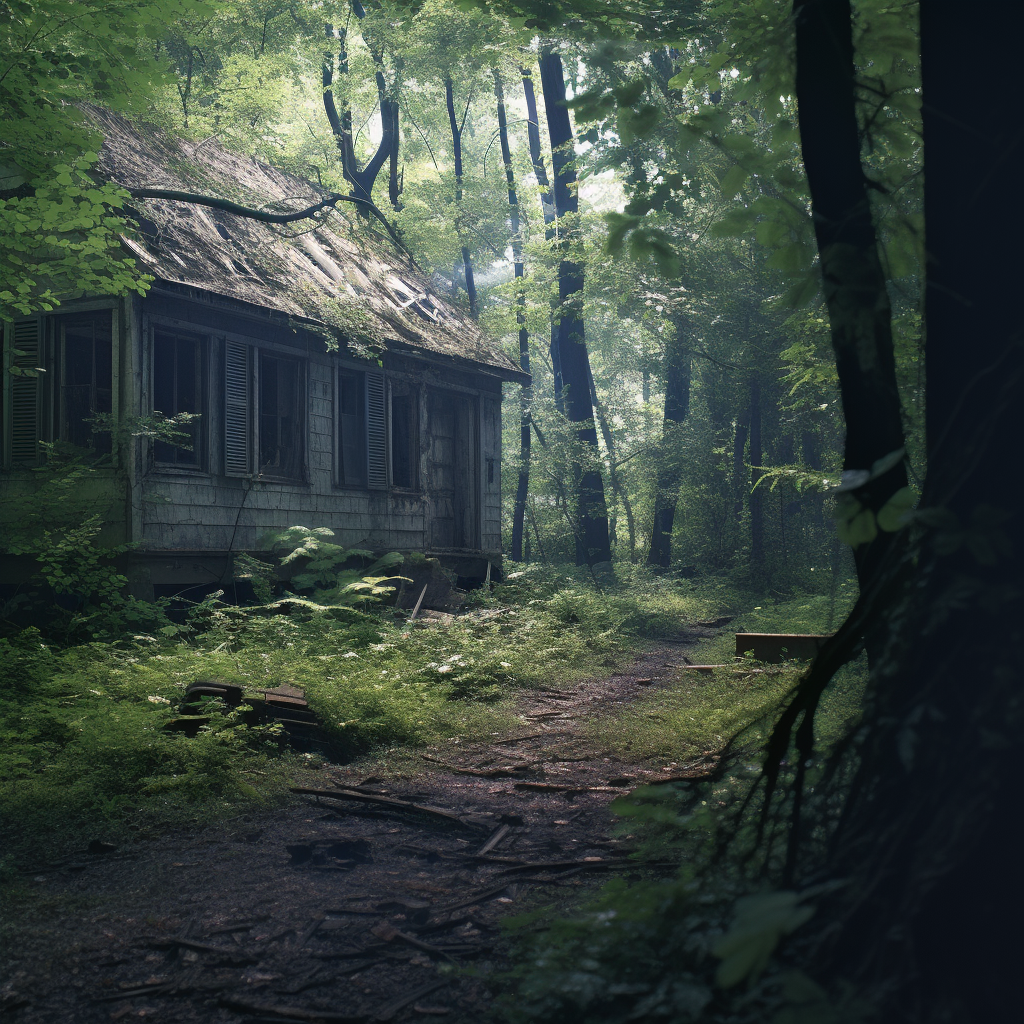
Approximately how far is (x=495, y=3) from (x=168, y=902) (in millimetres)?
5808

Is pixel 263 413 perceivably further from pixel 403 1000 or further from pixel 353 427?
pixel 403 1000

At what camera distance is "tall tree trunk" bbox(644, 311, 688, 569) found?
963 inches

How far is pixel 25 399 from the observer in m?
11.5

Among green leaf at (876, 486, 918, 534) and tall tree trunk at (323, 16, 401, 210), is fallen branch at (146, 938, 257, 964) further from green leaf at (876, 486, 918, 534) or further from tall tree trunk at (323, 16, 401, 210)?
tall tree trunk at (323, 16, 401, 210)

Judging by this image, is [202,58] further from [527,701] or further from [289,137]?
[527,701]

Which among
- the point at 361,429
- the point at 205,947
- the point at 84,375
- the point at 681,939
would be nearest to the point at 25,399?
the point at 84,375

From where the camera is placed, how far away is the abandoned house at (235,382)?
11156 millimetres

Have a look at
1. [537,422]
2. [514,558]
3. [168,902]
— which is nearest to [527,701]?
[168,902]

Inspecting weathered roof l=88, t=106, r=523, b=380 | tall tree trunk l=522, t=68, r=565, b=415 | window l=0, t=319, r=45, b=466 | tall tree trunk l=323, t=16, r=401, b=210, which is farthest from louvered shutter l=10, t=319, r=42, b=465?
tall tree trunk l=522, t=68, r=565, b=415

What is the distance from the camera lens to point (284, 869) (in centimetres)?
439

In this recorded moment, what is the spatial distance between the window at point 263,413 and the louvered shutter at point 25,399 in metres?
2.37

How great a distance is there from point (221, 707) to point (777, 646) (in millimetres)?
5824

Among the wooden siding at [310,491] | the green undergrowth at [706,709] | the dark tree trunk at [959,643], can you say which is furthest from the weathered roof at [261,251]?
the dark tree trunk at [959,643]

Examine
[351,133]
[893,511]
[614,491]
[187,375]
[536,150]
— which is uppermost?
[536,150]
